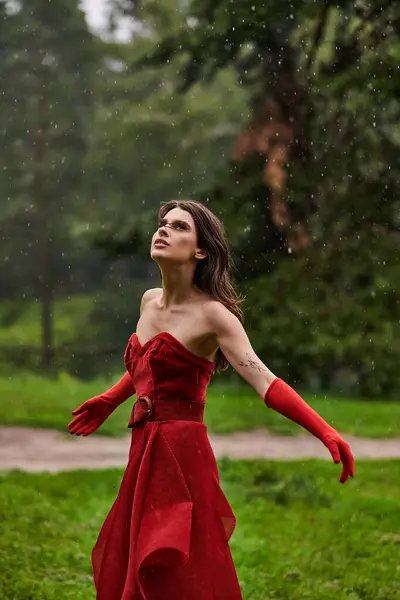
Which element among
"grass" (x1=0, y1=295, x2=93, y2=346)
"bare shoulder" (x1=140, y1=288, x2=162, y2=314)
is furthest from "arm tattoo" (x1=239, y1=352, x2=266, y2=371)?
"grass" (x1=0, y1=295, x2=93, y2=346)

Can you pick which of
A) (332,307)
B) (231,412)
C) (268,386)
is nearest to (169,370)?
(268,386)

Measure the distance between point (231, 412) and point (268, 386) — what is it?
10539 millimetres

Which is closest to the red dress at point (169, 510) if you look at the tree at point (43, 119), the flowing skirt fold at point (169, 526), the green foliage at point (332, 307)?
the flowing skirt fold at point (169, 526)

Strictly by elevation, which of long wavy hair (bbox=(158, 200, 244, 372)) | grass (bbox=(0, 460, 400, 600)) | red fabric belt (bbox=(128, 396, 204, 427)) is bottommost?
grass (bbox=(0, 460, 400, 600))

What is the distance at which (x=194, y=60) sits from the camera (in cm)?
1272

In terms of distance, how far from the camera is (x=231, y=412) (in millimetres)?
14172

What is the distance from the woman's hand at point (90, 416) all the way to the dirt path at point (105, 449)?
5.83 meters

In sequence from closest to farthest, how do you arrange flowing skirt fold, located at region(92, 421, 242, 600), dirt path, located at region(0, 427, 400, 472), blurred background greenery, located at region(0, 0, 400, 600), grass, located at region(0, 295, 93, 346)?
flowing skirt fold, located at region(92, 421, 242, 600) → blurred background greenery, located at region(0, 0, 400, 600) → dirt path, located at region(0, 427, 400, 472) → grass, located at region(0, 295, 93, 346)

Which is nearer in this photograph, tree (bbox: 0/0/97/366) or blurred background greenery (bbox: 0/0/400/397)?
blurred background greenery (bbox: 0/0/400/397)

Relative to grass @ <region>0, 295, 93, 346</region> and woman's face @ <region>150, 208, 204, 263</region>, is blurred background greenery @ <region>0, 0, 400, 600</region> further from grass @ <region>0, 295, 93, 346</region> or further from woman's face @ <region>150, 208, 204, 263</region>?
woman's face @ <region>150, 208, 204, 263</region>

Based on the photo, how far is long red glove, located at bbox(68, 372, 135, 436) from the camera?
4.21m

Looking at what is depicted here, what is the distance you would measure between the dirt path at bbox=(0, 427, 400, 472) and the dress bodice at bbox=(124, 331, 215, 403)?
622 centimetres

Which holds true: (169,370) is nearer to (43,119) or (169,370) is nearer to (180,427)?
(180,427)

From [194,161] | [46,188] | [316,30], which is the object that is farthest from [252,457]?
[46,188]
